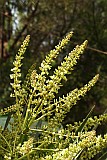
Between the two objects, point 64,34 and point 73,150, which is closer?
point 73,150

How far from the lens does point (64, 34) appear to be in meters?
3.39

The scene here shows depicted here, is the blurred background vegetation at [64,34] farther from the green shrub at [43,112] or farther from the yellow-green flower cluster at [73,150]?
the yellow-green flower cluster at [73,150]

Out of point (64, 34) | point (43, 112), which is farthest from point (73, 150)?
point (64, 34)

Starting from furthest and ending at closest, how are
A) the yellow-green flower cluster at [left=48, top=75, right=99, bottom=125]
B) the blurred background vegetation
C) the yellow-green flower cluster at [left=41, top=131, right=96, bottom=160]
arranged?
the blurred background vegetation, the yellow-green flower cluster at [left=48, top=75, right=99, bottom=125], the yellow-green flower cluster at [left=41, top=131, right=96, bottom=160]

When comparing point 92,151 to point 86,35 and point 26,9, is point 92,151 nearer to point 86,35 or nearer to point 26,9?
Result: point 86,35

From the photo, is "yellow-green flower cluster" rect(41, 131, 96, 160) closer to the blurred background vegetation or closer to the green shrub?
the green shrub

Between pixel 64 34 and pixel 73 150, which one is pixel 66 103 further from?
pixel 64 34

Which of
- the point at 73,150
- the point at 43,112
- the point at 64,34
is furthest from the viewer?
the point at 64,34

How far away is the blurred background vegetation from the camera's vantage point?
316 centimetres

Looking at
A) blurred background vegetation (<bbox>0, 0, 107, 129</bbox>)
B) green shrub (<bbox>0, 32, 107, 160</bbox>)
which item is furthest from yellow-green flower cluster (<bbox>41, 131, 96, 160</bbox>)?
blurred background vegetation (<bbox>0, 0, 107, 129</bbox>)

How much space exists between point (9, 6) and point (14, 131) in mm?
2740

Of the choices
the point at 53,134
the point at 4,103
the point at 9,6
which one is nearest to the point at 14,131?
the point at 53,134

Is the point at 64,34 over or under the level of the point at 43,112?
over

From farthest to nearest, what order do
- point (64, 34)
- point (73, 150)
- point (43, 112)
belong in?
1. point (64, 34)
2. point (43, 112)
3. point (73, 150)
